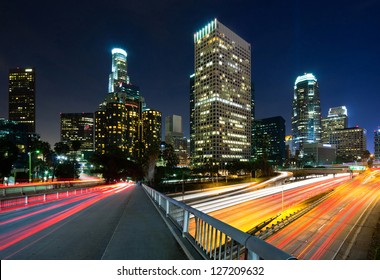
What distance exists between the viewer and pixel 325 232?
97.5 ft

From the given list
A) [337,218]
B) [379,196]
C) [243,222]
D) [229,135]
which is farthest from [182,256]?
[229,135]

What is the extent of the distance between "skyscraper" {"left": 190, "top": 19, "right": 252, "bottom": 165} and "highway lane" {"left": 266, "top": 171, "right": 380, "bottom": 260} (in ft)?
380

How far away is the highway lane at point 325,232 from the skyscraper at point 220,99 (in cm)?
11577

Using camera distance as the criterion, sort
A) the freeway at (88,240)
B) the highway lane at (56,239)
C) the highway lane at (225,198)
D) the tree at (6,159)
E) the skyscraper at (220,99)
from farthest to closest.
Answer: the skyscraper at (220,99) < the tree at (6,159) < the highway lane at (225,198) < the highway lane at (56,239) < the freeway at (88,240)

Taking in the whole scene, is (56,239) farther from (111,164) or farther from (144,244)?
(111,164)

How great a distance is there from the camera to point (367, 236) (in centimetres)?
2920

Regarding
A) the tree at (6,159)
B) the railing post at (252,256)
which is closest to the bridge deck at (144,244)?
the railing post at (252,256)

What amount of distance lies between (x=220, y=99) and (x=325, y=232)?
145 meters

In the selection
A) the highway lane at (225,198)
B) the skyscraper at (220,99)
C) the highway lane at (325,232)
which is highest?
the skyscraper at (220,99)

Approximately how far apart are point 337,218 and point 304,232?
10.3m

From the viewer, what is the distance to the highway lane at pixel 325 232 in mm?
24234

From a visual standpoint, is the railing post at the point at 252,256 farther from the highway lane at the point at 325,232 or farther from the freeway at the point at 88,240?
the highway lane at the point at 325,232

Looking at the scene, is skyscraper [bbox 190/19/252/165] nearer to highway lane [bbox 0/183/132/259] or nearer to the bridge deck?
highway lane [bbox 0/183/132/259]
